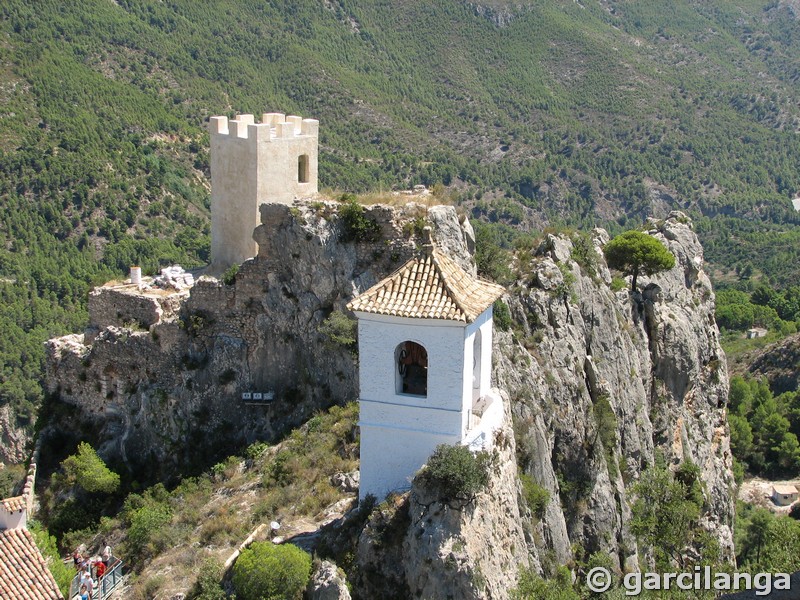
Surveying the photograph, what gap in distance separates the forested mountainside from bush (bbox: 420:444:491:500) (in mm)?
44256

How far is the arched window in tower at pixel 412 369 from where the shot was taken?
18.3 m

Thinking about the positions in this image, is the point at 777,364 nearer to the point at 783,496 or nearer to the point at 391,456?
the point at 783,496

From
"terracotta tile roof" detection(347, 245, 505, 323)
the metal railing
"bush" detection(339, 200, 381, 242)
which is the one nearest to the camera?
"terracotta tile roof" detection(347, 245, 505, 323)

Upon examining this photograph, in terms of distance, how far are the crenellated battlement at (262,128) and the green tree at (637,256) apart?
48.3 feet

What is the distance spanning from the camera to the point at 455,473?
1653 centimetres

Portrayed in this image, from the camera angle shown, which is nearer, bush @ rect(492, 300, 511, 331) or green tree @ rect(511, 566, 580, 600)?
green tree @ rect(511, 566, 580, 600)

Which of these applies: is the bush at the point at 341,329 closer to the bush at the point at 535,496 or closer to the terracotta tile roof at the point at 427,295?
the bush at the point at 535,496

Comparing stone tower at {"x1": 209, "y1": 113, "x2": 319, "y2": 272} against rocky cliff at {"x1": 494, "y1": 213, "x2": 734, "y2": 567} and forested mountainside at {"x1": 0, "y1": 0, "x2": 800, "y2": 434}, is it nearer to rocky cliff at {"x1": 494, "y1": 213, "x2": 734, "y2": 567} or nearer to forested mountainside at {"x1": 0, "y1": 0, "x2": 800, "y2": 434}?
rocky cliff at {"x1": 494, "y1": 213, "x2": 734, "y2": 567}

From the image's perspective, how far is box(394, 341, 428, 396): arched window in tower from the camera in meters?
18.3

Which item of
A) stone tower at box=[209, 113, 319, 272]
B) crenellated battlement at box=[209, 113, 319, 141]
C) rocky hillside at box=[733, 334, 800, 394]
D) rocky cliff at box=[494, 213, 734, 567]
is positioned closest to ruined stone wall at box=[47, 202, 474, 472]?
stone tower at box=[209, 113, 319, 272]

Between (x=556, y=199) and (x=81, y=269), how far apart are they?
178 feet

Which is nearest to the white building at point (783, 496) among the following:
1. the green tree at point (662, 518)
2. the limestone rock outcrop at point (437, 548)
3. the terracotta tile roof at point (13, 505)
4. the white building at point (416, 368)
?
the green tree at point (662, 518)

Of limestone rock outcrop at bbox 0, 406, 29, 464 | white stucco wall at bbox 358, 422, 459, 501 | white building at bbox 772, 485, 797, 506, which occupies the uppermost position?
white stucco wall at bbox 358, 422, 459, 501

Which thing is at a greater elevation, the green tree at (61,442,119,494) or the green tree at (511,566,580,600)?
the green tree at (61,442,119,494)
